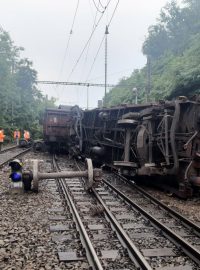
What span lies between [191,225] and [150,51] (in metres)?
64.2

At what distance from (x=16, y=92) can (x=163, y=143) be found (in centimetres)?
4043

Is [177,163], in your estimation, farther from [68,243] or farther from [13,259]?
[13,259]

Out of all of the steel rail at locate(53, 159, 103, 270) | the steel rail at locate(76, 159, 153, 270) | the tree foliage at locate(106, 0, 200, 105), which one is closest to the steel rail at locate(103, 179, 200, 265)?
the steel rail at locate(76, 159, 153, 270)

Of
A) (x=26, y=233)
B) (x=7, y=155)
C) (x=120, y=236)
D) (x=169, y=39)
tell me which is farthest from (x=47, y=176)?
(x=169, y=39)

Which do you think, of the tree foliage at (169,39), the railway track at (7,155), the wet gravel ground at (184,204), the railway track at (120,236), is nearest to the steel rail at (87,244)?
the railway track at (120,236)

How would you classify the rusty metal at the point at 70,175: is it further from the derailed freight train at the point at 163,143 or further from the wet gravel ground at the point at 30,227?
the derailed freight train at the point at 163,143

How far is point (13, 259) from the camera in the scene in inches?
209

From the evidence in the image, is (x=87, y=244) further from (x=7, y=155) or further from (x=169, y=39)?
(x=169, y=39)

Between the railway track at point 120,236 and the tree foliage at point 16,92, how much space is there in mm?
28784

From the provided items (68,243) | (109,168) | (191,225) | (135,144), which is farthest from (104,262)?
(109,168)

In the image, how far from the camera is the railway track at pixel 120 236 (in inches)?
207

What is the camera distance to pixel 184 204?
362 inches

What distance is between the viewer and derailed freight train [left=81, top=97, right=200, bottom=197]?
9.59m

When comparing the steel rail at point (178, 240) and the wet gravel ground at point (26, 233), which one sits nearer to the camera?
the wet gravel ground at point (26, 233)
